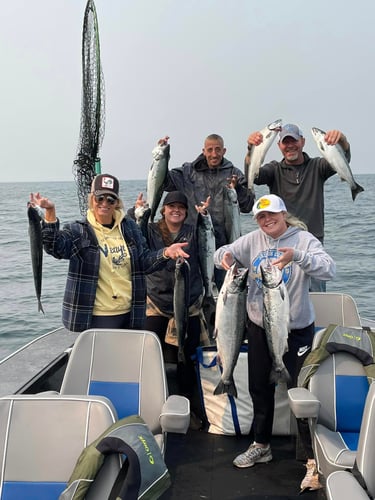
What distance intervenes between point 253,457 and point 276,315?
1.22 m

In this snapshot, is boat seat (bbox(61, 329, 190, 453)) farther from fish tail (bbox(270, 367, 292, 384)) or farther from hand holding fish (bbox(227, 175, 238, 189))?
hand holding fish (bbox(227, 175, 238, 189))

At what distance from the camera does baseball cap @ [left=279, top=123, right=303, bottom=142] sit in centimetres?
432

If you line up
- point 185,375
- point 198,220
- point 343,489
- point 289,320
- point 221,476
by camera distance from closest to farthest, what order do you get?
1. point 343,489
2. point 289,320
3. point 221,476
4. point 198,220
5. point 185,375

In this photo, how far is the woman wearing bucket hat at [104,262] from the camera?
3.54 m

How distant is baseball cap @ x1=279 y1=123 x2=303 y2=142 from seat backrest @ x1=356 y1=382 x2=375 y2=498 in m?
2.55

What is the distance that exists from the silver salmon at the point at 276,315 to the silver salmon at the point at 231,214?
1.37 meters

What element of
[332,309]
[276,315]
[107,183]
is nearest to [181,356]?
[276,315]

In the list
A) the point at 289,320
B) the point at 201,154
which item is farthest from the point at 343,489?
the point at 201,154

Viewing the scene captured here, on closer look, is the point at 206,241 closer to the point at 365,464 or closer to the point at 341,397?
the point at 341,397

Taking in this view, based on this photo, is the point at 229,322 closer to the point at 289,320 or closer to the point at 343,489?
the point at 289,320

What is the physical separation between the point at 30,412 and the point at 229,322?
1.52m

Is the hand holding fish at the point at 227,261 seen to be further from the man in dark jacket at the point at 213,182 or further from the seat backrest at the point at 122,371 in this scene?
the man in dark jacket at the point at 213,182

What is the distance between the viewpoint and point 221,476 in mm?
3582

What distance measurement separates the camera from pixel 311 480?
11.0ft
